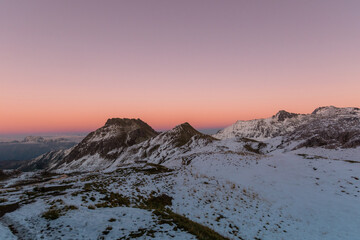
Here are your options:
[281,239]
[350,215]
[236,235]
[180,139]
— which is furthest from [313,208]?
[180,139]

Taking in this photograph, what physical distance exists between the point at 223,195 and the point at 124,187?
13513 millimetres

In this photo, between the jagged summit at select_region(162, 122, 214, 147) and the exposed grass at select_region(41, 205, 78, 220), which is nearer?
the exposed grass at select_region(41, 205, 78, 220)

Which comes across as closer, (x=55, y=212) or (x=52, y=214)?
(x=52, y=214)

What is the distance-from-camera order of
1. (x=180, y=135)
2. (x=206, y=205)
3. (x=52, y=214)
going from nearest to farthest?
(x=52, y=214) → (x=206, y=205) → (x=180, y=135)

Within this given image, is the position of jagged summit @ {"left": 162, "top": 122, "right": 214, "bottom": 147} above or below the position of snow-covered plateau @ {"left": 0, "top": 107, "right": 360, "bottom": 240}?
below

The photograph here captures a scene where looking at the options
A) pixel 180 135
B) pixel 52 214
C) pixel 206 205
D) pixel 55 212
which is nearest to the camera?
pixel 52 214

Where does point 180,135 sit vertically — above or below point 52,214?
below

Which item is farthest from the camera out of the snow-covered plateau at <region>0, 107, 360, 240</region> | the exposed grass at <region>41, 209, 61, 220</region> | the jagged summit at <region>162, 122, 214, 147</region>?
the jagged summit at <region>162, 122, 214, 147</region>

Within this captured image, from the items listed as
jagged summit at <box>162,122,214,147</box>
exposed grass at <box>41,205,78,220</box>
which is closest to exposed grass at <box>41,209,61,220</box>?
exposed grass at <box>41,205,78,220</box>

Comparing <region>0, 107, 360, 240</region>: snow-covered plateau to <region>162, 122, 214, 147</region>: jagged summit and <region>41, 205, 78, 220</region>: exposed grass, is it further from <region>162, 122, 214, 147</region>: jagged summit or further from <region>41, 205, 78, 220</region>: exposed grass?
<region>162, 122, 214, 147</region>: jagged summit

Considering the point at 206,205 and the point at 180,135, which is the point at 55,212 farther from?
the point at 180,135

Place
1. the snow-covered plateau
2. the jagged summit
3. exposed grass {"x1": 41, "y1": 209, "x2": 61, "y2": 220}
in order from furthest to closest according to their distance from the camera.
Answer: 1. the jagged summit
2. exposed grass {"x1": 41, "y1": 209, "x2": 61, "y2": 220}
3. the snow-covered plateau

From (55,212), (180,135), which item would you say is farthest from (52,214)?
(180,135)

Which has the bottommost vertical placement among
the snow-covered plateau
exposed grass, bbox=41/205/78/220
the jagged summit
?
the jagged summit
